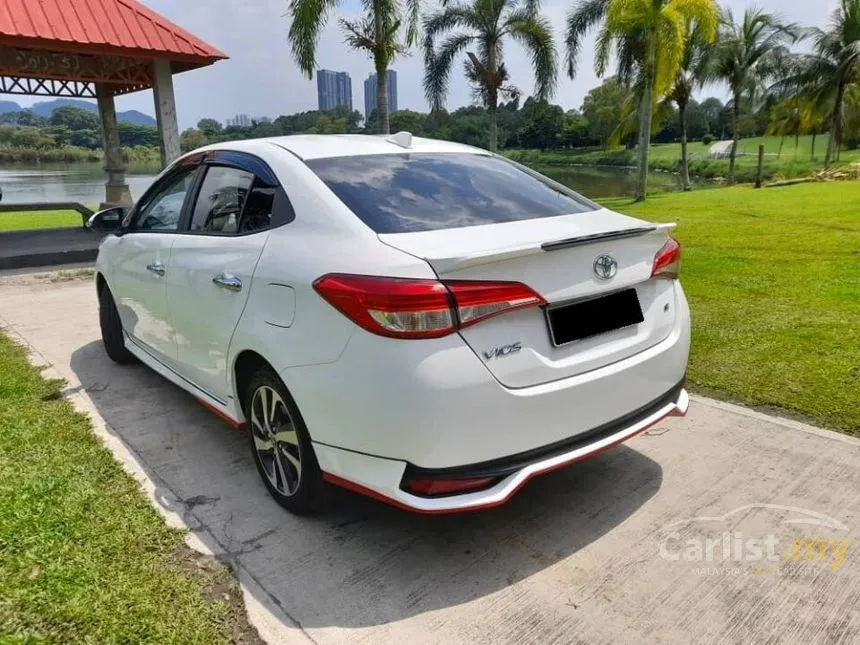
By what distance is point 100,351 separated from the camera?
550 centimetres

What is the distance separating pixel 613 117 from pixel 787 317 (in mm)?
58676

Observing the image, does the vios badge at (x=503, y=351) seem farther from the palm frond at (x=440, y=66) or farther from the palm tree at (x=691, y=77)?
the palm tree at (x=691, y=77)

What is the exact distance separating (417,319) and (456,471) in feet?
1.80

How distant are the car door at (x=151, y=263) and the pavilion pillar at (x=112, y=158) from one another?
13820 mm

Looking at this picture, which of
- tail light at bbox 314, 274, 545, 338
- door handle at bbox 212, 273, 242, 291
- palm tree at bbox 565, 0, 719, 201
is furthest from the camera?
palm tree at bbox 565, 0, 719, 201

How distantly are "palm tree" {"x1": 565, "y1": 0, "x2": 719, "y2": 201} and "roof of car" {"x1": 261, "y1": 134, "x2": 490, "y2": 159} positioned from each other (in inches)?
783

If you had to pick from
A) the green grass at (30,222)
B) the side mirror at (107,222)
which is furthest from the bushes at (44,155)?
the side mirror at (107,222)

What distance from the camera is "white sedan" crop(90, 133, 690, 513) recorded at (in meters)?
2.22

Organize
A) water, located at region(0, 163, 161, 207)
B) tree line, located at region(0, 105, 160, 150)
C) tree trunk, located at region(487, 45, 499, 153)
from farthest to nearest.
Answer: tree line, located at region(0, 105, 160, 150), tree trunk, located at region(487, 45, 499, 153), water, located at region(0, 163, 161, 207)

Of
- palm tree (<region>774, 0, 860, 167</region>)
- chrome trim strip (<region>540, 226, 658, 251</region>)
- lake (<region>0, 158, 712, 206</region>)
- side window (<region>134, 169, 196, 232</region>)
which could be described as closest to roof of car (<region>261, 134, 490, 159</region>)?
side window (<region>134, 169, 196, 232</region>)

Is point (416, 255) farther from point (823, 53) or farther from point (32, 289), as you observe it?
point (823, 53)

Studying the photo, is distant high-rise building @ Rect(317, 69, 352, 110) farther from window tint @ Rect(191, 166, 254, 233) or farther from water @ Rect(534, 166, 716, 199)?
window tint @ Rect(191, 166, 254, 233)

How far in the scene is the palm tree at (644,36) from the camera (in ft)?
66.8

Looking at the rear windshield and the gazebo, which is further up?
the gazebo
